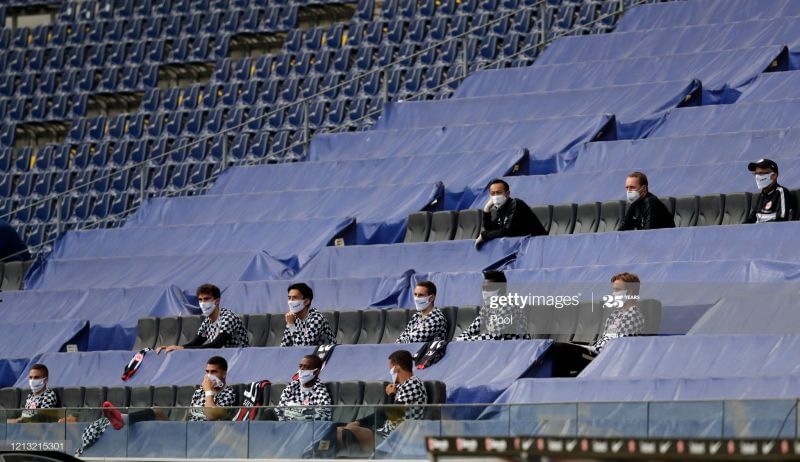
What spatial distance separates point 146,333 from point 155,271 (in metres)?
1.71

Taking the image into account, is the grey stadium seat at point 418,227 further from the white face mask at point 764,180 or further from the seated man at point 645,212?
the white face mask at point 764,180

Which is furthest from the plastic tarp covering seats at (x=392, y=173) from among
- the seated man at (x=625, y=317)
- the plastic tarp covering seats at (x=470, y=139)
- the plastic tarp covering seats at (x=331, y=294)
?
the seated man at (x=625, y=317)

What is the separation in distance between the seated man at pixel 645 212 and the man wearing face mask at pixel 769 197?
2.39 ft

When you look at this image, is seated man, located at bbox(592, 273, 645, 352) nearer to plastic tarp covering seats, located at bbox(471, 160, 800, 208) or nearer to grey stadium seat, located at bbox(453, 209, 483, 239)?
plastic tarp covering seats, located at bbox(471, 160, 800, 208)

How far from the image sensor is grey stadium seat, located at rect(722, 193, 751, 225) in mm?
14203

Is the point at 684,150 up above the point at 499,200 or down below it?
above

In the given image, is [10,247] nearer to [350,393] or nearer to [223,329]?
[223,329]

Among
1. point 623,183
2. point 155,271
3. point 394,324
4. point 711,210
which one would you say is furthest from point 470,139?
point 711,210

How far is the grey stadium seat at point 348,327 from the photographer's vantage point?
48.1ft

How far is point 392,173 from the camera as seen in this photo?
17797 millimetres

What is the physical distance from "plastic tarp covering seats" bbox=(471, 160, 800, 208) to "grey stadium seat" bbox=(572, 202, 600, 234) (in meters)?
0.36

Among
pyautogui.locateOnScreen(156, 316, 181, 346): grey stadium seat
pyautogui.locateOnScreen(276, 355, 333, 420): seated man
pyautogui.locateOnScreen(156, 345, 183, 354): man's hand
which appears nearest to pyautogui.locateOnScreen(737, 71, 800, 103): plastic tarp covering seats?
pyautogui.locateOnScreen(156, 316, 181, 346): grey stadium seat

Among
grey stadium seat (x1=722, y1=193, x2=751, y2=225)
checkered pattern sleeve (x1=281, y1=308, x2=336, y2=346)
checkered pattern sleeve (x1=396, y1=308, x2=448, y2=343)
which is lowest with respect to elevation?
checkered pattern sleeve (x1=396, y1=308, x2=448, y2=343)

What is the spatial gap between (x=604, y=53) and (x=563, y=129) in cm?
192
